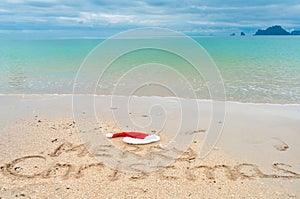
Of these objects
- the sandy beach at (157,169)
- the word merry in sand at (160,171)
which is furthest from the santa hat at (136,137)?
the word merry in sand at (160,171)

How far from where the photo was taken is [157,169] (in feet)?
18.0

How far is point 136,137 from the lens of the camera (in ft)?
23.3

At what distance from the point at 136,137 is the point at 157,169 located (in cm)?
174

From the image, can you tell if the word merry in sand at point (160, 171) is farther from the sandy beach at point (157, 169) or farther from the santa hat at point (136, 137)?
the santa hat at point (136, 137)

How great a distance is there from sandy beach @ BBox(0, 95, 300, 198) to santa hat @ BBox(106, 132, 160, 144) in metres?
0.17

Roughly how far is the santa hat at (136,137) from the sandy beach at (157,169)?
174 millimetres

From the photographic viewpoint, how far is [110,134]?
24.1 ft

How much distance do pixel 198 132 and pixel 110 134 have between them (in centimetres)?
230

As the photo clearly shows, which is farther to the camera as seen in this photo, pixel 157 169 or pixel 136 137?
pixel 136 137

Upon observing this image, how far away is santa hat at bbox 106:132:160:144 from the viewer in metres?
6.83

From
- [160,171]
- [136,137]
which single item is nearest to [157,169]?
[160,171]

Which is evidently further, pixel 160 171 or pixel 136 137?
pixel 136 137

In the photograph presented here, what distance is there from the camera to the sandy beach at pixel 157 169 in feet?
15.5

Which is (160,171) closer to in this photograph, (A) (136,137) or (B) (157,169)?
(B) (157,169)
